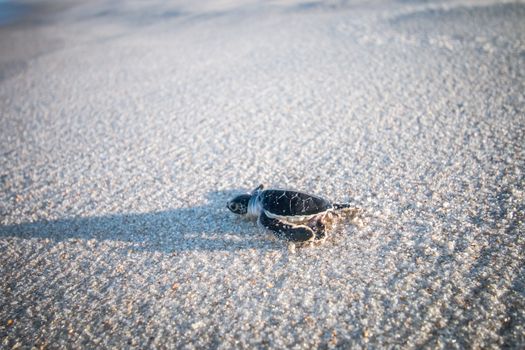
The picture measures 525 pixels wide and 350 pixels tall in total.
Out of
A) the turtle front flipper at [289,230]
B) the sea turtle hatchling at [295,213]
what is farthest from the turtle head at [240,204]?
the turtle front flipper at [289,230]

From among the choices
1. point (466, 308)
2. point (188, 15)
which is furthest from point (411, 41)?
point (188, 15)

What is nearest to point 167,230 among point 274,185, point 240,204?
point 240,204

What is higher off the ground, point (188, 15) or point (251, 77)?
point (188, 15)

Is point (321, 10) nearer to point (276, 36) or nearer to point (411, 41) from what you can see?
point (276, 36)

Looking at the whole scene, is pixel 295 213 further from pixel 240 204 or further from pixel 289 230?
pixel 240 204

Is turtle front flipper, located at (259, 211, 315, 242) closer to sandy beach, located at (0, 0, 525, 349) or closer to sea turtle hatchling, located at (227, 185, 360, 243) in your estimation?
sea turtle hatchling, located at (227, 185, 360, 243)

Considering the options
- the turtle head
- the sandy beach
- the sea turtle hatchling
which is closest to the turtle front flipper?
the sea turtle hatchling

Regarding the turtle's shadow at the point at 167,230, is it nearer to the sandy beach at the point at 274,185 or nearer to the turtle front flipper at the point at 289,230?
the sandy beach at the point at 274,185
